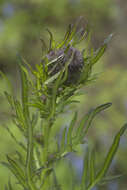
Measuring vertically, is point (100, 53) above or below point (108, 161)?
above

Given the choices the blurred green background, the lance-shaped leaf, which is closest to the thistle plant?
the lance-shaped leaf

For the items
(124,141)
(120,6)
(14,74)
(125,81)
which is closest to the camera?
(124,141)

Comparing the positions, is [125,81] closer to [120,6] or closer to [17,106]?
[120,6]

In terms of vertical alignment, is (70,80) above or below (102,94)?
below

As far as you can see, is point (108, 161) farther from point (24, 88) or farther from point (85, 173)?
point (24, 88)

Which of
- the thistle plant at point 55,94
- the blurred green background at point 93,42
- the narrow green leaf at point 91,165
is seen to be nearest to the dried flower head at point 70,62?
the thistle plant at point 55,94

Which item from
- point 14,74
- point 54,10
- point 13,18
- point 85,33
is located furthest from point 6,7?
point 85,33

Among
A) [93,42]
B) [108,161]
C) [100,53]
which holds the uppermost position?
[93,42]

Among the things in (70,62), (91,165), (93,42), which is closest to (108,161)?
(91,165)

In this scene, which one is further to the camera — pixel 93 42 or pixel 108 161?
pixel 93 42
